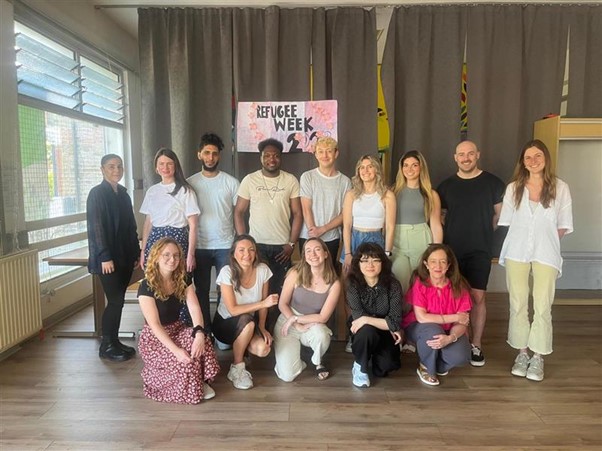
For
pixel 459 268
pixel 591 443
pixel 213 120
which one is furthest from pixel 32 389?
pixel 591 443

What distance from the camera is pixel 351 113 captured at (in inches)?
148

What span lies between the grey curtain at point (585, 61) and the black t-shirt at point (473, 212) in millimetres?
1711

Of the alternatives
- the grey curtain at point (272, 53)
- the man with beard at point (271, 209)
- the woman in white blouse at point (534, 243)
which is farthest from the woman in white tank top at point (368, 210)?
the grey curtain at point (272, 53)

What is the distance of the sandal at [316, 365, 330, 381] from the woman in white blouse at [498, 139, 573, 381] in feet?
3.61

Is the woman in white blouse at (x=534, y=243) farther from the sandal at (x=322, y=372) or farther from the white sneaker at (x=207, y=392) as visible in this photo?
the white sneaker at (x=207, y=392)

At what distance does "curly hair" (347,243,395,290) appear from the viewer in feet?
8.45

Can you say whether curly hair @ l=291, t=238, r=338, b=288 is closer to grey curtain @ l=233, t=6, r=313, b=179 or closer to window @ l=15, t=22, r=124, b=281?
grey curtain @ l=233, t=6, r=313, b=179

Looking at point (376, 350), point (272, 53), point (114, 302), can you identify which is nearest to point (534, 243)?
point (376, 350)

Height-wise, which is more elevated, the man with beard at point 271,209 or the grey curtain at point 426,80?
the grey curtain at point 426,80

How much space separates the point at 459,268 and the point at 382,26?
2.45m

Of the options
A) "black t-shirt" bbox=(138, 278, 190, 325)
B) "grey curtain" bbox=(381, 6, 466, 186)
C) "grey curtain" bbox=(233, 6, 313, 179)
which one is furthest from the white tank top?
"grey curtain" bbox=(233, 6, 313, 179)

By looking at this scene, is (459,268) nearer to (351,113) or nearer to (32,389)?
(351,113)

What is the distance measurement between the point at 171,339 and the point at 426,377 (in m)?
1.43

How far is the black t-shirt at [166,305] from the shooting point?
240 centimetres
